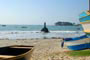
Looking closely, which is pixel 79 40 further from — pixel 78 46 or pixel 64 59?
pixel 64 59

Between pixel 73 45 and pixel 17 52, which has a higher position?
pixel 17 52

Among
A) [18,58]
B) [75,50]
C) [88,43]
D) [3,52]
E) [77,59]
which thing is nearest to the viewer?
[18,58]

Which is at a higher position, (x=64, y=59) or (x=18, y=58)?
(x=18, y=58)

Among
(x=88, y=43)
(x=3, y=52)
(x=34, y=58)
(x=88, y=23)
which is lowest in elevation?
(x=34, y=58)

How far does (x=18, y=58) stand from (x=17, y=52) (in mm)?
2842

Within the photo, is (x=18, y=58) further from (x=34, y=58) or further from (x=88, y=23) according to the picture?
(x=88, y=23)

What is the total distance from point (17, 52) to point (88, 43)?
21.5ft

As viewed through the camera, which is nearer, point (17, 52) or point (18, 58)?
point (18, 58)

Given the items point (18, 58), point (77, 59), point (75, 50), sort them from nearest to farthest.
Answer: point (18, 58) → point (77, 59) → point (75, 50)

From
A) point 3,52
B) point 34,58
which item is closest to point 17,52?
point 3,52

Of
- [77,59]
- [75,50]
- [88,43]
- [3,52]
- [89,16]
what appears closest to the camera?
[3,52]

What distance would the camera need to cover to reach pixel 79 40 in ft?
44.9

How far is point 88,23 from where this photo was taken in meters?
12.1

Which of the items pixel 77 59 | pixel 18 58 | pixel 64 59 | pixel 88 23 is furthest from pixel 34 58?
pixel 18 58
